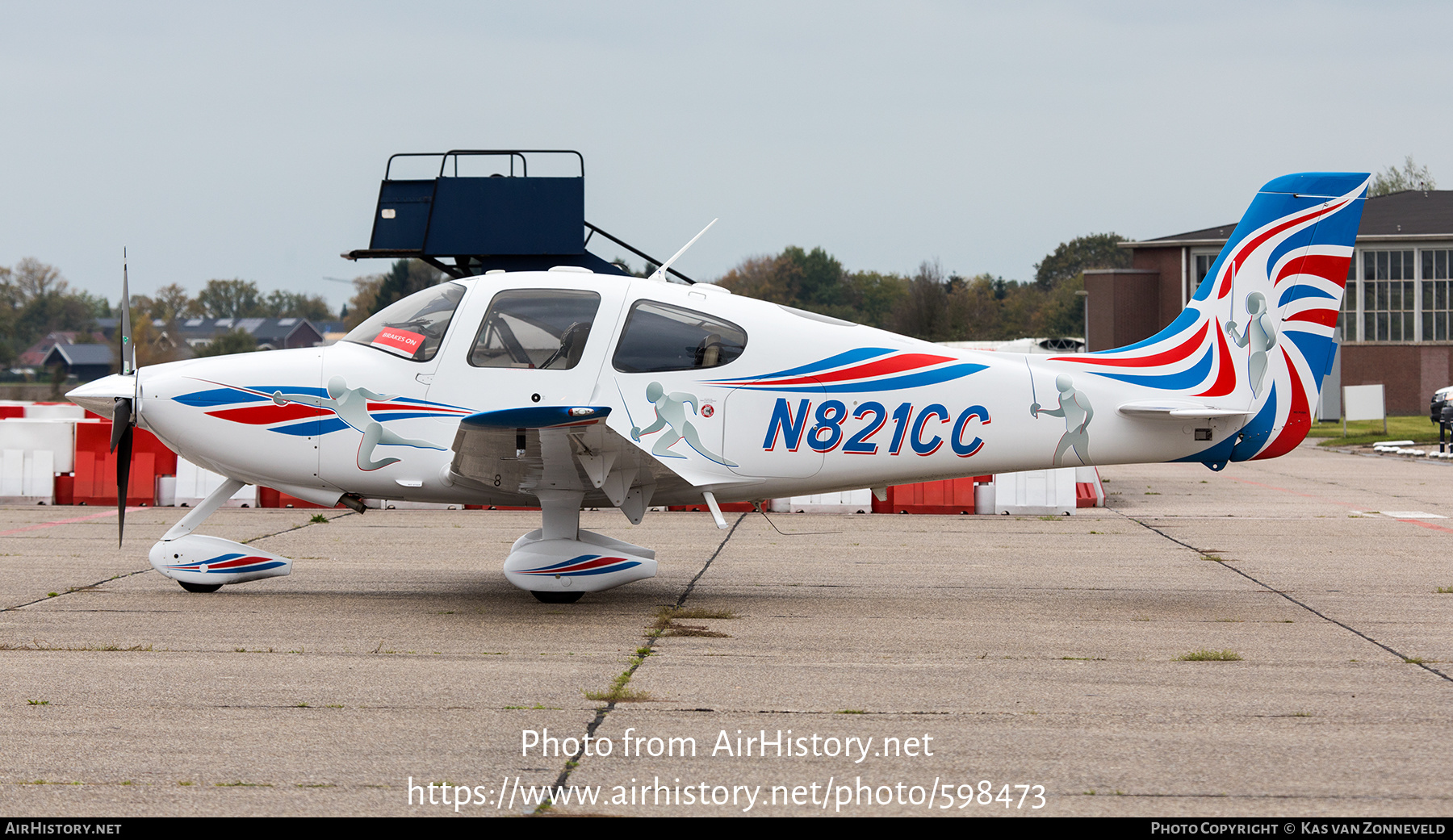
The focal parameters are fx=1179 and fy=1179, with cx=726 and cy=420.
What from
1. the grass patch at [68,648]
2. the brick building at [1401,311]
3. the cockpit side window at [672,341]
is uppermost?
the brick building at [1401,311]

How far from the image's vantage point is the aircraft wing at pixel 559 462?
6781mm

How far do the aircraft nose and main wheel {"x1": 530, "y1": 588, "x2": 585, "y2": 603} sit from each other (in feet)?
10.0

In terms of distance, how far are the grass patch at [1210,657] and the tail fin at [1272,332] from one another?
198cm

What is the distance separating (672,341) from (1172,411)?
341cm

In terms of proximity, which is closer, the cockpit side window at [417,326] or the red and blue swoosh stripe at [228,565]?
the cockpit side window at [417,326]

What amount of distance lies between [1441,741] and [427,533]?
9.44 meters

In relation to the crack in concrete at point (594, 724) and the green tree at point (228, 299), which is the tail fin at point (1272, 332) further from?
the green tree at point (228, 299)

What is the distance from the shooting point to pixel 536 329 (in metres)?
7.91

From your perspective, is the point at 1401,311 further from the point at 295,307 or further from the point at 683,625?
the point at 295,307

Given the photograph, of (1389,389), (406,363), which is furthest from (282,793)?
(1389,389)

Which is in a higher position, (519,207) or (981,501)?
(519,207)

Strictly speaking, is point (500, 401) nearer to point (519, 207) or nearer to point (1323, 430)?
point (519, 207)

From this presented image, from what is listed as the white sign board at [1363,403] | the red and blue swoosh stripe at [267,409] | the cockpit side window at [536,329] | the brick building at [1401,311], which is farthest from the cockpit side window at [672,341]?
the brick building at [1401,311]

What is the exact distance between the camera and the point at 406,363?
7.97 metres
